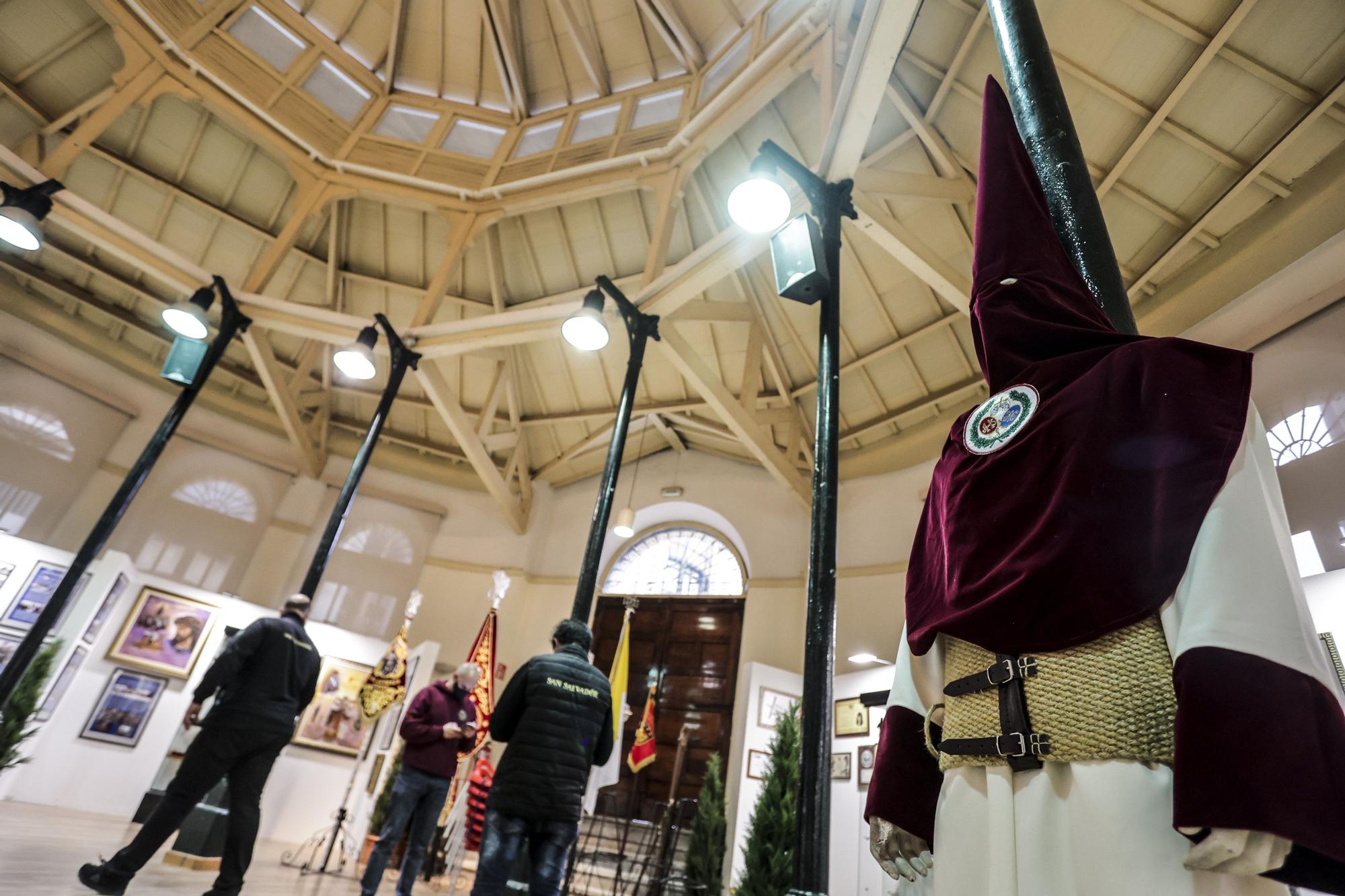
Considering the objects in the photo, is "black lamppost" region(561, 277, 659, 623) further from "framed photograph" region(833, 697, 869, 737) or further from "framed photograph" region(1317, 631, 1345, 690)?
"framed photograph" region(1317, 631, 1345, 690)

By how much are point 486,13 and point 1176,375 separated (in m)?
9.65

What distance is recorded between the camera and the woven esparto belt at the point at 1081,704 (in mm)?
883

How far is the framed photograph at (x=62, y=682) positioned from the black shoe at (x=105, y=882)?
6.26 m

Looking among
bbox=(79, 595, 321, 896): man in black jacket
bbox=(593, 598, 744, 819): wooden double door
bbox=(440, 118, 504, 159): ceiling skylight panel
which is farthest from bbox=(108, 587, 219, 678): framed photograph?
bbox=(440, 118, 504, 159): ceiling skylight panel

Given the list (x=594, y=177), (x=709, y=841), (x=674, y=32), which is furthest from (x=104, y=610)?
(x=674, y=32)

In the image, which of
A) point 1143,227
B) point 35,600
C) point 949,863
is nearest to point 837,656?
point 1143,227

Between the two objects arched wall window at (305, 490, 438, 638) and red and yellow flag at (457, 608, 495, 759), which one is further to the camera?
arched wall window at (305, 490, 438, 638)

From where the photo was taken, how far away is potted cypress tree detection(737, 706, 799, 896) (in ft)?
19.7

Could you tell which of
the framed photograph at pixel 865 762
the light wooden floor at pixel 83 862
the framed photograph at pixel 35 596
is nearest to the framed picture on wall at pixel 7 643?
the framed photograph at pixel 35 596

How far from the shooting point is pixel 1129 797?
859 mm

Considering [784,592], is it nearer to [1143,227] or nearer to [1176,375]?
[1143,227]

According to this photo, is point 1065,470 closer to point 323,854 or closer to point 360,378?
point 360,378

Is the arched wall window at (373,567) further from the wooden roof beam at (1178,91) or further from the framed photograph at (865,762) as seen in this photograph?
the wooden roof beam at (1178,91)

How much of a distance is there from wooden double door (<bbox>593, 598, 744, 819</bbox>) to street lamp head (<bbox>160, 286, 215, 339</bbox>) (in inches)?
269
